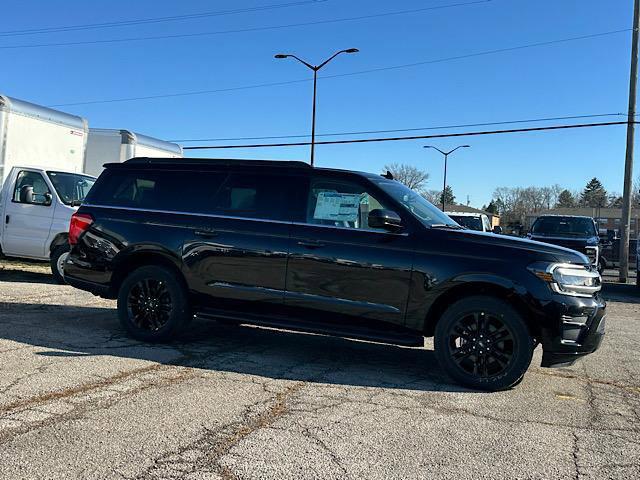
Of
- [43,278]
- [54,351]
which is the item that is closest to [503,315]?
[54,351]

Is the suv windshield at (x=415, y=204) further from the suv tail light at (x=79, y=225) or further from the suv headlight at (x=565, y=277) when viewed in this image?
the suv tail light at (x=79, y=225)

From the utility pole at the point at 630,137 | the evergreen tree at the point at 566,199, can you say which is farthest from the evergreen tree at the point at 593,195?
the utility pole at the point at 630,137

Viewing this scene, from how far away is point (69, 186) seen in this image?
1102 cm

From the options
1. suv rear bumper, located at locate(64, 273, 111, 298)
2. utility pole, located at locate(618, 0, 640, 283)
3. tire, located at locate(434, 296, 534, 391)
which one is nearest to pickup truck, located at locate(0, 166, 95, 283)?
suv rear bumper, located at locate(64, 273, 111, 298)

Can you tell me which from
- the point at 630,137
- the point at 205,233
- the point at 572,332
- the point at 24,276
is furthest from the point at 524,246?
the point at 630,137

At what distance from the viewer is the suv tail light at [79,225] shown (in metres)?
6.59

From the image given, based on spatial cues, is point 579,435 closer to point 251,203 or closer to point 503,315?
point 503,315

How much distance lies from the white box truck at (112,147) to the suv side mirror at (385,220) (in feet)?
33.4

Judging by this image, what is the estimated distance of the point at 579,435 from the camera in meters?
4.08

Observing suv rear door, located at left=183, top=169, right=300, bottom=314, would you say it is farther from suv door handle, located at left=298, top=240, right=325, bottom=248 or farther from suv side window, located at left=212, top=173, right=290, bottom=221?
suv door handle, located at left=298, top=240, right=325, bottom=248

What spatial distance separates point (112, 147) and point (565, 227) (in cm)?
1245

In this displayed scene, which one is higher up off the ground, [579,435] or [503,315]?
[503,315]

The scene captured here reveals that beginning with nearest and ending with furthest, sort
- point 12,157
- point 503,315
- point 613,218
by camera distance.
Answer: point 503,315 < point 12,157 < point 613,218

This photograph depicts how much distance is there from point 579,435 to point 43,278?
34.8ft
